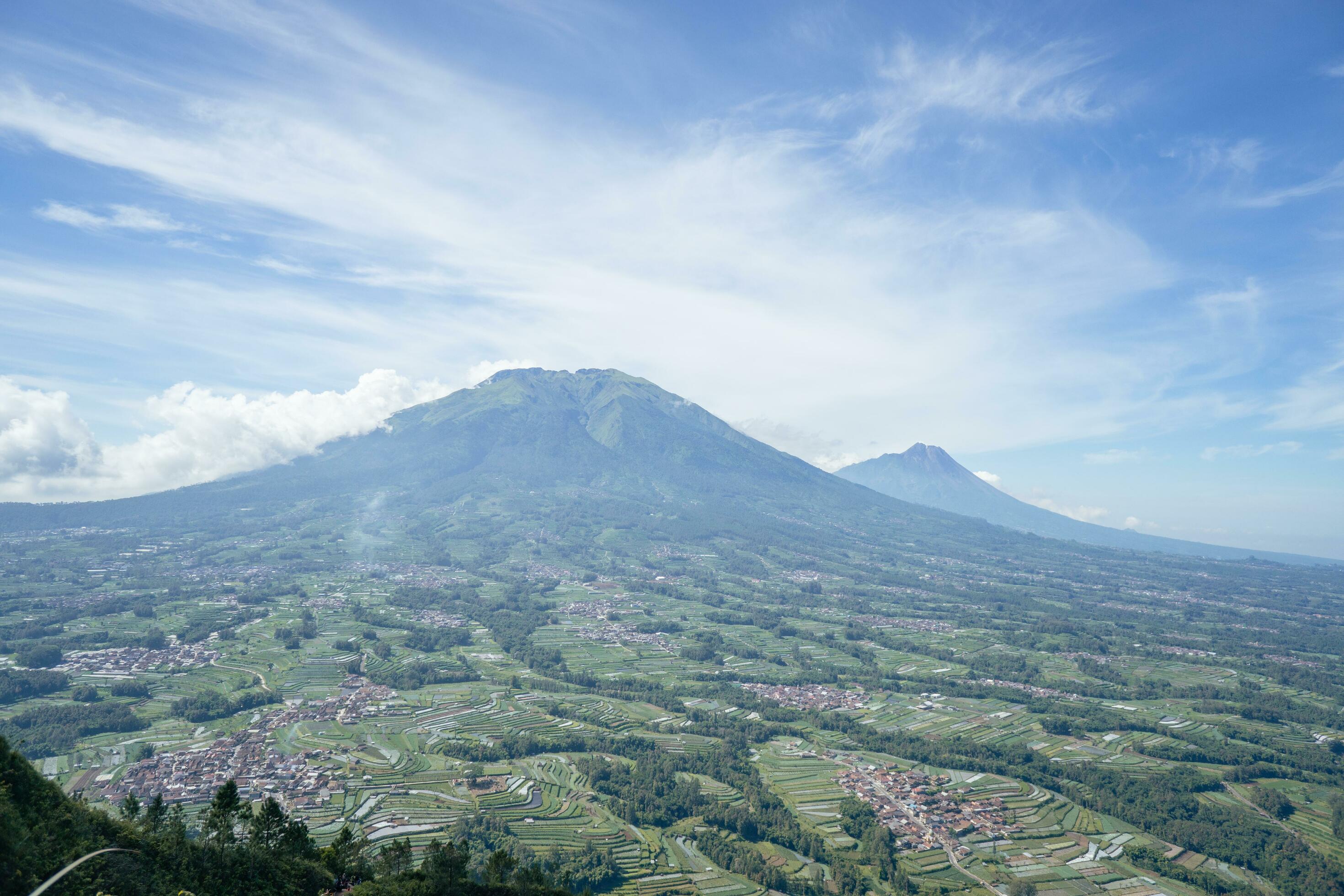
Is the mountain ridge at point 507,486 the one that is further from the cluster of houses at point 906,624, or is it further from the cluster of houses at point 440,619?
the cluster of houses at point 440,619

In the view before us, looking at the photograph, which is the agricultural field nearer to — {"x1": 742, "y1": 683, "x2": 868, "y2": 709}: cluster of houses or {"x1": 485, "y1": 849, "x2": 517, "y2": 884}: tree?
{"x1": 742, "y1": 683, "x2": 868, "y2": 709}: cluster of houses

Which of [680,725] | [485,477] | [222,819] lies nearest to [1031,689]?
[680,725]

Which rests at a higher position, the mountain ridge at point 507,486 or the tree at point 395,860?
the mountain ridge at point 507,486

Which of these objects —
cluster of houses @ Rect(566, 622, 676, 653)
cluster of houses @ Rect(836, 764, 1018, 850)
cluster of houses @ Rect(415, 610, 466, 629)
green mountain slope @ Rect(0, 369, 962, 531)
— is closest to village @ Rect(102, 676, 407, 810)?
cluster of houses @ Rect(415, 610, 466, 629)

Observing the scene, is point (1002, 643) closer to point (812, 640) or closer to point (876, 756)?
point (812, 640)

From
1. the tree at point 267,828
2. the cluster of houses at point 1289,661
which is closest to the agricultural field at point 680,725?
the cluster of houses at point 1289,661

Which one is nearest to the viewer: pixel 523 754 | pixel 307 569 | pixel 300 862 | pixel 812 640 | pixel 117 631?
pixel 300 862

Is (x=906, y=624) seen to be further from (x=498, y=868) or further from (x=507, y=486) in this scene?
(x=507, y=486)

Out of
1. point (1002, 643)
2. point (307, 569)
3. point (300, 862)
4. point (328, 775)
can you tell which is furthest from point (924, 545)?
point (300, 862)
